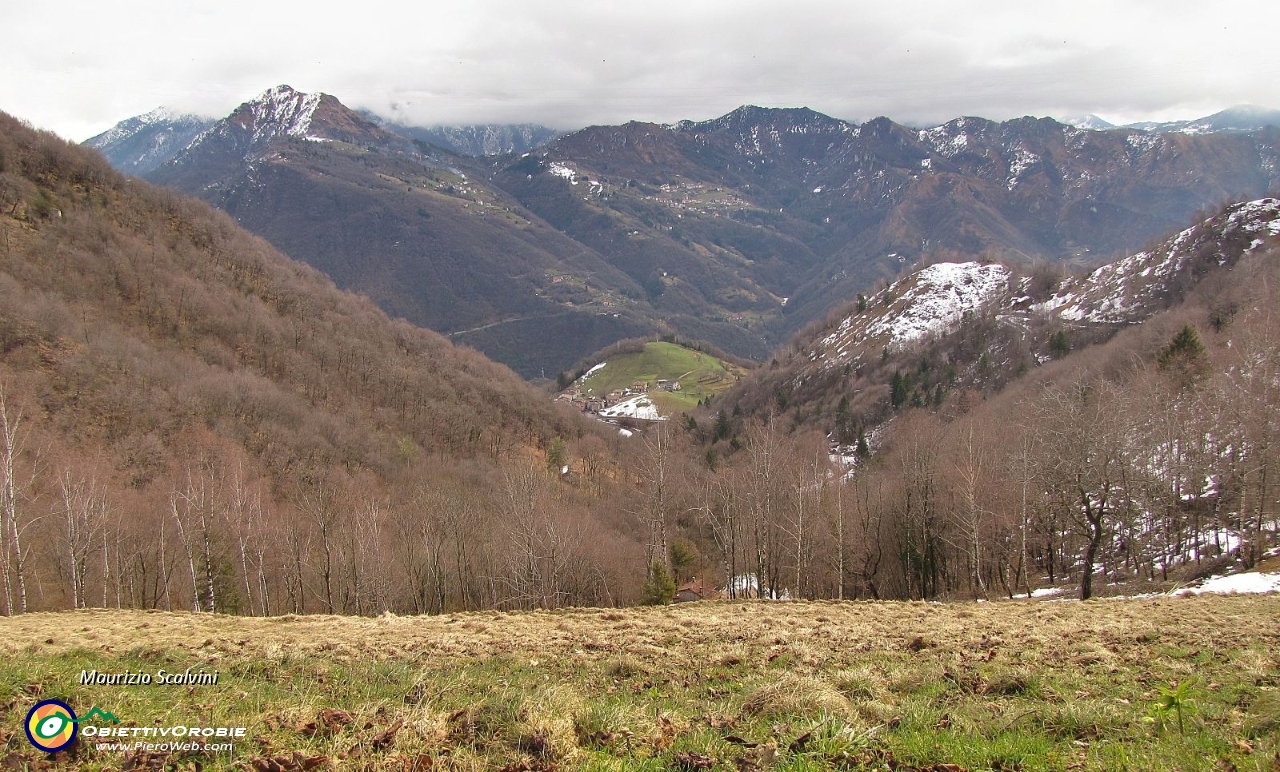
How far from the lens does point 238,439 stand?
83.4m

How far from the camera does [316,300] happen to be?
144625 millimetres

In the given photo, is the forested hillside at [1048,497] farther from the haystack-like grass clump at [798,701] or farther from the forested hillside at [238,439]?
the haystack-like grass clump at [798,701]

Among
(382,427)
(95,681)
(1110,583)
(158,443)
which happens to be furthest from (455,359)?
(95,681)

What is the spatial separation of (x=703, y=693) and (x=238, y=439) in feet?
294

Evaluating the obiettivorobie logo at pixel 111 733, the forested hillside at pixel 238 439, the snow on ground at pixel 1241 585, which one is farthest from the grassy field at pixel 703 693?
the forested hillside at pixel 238 439

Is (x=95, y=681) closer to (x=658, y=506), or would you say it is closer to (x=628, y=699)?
(x=628, y=699)

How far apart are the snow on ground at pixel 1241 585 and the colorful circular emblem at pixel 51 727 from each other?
1413 inches

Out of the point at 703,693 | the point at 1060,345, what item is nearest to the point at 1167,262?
the point at 1060,345

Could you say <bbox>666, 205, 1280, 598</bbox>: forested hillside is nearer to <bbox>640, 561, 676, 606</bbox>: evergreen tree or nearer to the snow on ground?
the snow on ground

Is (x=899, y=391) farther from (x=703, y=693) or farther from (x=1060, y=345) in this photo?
(x=703, y=693)

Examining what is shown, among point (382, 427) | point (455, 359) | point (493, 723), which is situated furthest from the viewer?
point (455, 359)

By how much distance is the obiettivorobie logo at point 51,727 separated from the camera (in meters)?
6.88

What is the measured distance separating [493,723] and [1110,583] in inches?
1696

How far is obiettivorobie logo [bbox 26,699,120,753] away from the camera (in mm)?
6883
